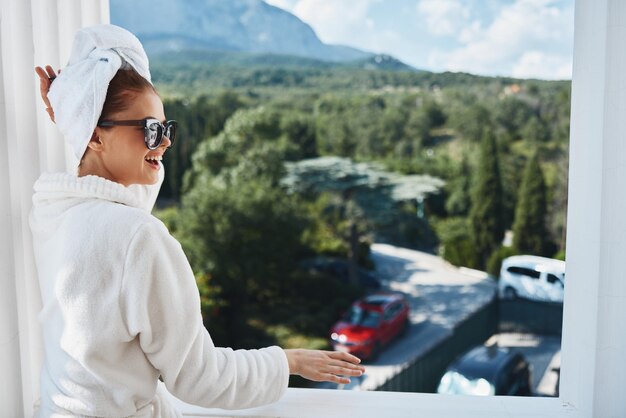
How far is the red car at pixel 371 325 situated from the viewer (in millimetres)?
6184

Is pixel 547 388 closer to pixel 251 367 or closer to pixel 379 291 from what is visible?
pixel 379 291

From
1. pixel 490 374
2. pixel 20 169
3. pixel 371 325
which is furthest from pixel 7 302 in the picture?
pixel 371 325

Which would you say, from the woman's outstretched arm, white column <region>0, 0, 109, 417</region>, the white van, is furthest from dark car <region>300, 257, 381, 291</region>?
the woman's outstretched arm

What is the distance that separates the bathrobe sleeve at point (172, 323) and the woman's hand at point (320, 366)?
72 millimetres

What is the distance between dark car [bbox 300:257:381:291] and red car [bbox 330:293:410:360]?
14 centimetres

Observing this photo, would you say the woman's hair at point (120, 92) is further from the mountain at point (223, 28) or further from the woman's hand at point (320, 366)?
the mountain at point (223, 28)

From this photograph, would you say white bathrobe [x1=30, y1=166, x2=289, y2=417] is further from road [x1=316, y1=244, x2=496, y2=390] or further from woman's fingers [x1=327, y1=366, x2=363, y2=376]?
road [x1=316, y1=244, x2=496, y2=390]

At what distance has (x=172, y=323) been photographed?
574 mm

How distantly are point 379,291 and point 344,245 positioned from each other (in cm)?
62

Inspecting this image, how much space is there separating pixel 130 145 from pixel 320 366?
31 cm

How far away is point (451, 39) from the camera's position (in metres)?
6.92

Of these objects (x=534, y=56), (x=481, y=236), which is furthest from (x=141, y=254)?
(x=534, y=56)

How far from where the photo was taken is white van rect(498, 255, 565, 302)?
20.0ft

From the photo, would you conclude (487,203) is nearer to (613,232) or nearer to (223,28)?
(223,28)
